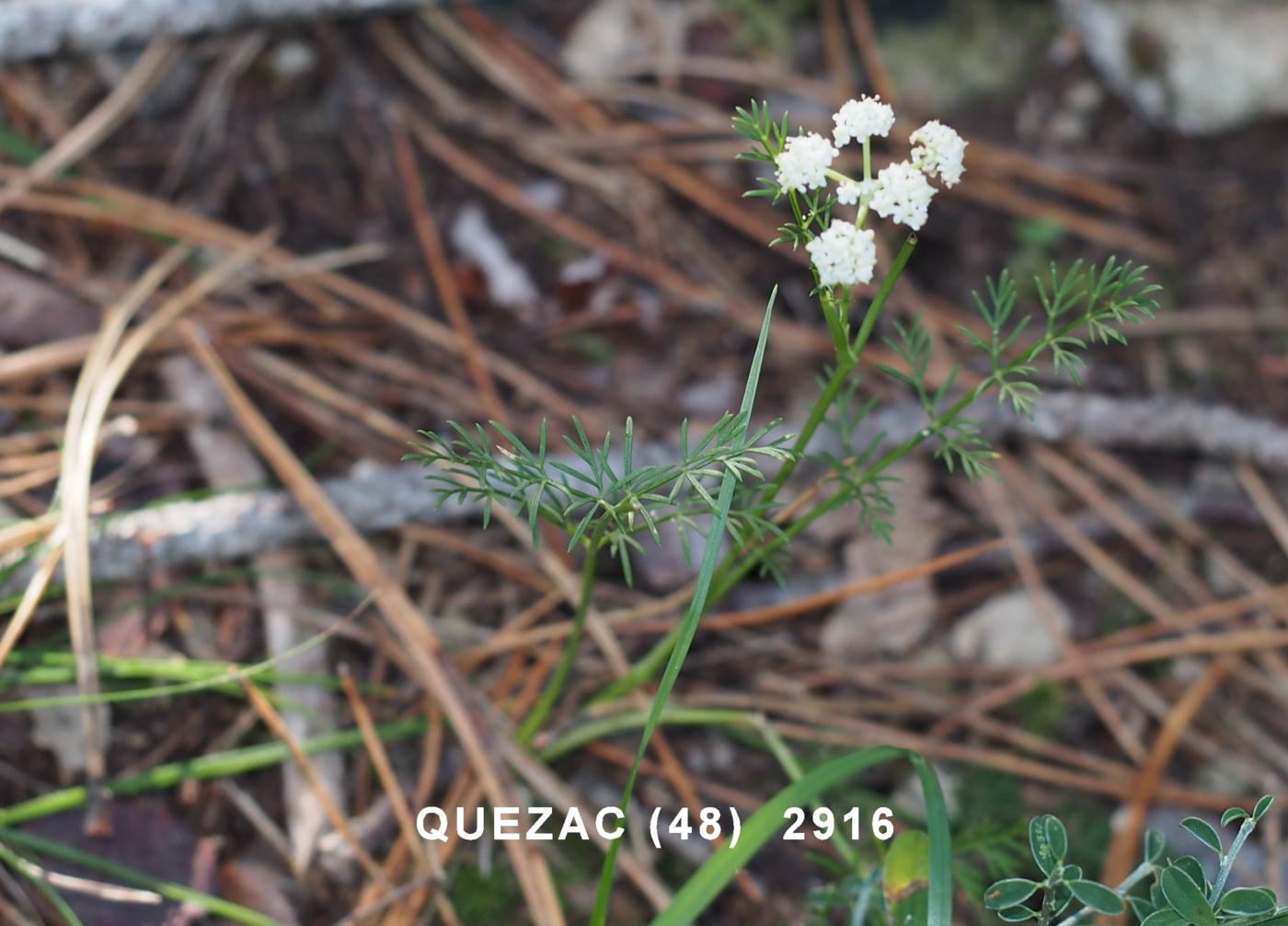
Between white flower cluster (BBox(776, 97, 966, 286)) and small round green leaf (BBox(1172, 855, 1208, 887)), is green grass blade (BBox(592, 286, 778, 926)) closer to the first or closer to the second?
white flower cluster (BBox(776, 97, 966, 286))

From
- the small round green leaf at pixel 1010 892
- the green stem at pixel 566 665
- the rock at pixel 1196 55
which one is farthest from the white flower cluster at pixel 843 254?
the rock at pixel 1196 55

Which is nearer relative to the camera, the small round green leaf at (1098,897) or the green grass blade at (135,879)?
the small round green leaf at (1098,897)

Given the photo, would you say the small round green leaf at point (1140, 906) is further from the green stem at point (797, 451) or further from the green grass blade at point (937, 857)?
the green stem at point (797, 451)

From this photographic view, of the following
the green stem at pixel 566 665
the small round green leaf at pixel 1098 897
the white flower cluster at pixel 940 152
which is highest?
the white flower cluster at pixel 940 152

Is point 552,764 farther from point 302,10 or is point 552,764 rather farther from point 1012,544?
point 302,10

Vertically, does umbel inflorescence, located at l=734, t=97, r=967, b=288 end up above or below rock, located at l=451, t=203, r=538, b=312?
below

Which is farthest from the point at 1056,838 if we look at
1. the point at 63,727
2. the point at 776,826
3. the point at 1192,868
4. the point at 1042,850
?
the point at 63,727

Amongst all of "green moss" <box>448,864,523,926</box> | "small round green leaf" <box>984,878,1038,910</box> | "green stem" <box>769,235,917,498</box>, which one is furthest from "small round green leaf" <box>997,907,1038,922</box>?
"green moss" <box>448,864,523,926</box>
